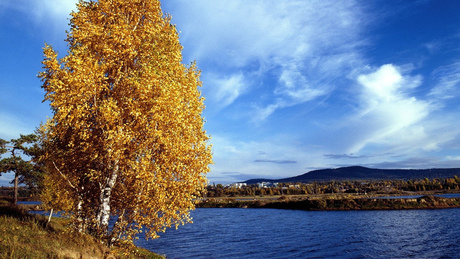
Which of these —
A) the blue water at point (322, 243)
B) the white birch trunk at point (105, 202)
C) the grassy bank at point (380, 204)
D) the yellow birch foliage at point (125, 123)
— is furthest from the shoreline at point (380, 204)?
the white birch trunk at point (105, 202)

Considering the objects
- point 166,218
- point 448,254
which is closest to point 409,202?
point 448,254

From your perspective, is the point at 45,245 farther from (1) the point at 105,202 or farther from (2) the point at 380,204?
(2) the point at 380,204

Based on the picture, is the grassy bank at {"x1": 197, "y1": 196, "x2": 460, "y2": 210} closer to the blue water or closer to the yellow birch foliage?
the blue water

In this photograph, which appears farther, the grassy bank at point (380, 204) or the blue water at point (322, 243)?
the grassy bank at point (380, 204)

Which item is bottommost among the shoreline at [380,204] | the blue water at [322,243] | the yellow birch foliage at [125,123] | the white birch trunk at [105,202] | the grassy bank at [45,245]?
the blue water at [322,243]

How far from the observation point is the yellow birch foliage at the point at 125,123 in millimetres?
14484

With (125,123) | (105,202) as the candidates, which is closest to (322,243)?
(105,202)

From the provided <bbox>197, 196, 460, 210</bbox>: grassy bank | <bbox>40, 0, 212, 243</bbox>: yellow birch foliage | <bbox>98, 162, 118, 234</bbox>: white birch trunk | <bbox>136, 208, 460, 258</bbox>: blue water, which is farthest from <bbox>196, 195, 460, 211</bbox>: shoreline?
<bbox>98, 162, 118, 234</bbox>: white birch trunk

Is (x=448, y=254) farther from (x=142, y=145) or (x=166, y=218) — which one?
(x=142, y=145)

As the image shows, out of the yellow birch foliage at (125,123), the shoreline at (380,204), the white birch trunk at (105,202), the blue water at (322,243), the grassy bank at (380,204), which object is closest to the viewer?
the yellow birch foliage at (125,123)

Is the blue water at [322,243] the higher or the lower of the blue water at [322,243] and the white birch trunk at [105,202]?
the lower

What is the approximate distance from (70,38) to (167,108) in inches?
309

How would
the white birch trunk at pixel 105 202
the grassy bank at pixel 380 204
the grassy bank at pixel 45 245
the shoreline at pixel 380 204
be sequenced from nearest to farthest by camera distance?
the grassy bank at pixel 45 245, the white birch trunk at pixel 105 202, the shoreline at pixel 380 204, the grassy bank at pixel 380 204

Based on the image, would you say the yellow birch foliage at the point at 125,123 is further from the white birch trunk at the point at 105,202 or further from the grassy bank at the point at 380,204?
the grassy bank at the point at 380,204
